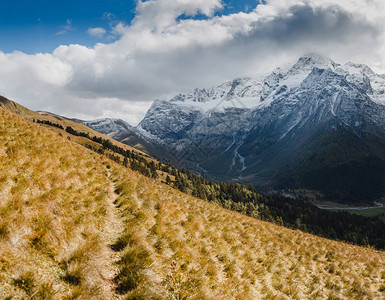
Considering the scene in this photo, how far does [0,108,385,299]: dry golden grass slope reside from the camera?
516 centimetres

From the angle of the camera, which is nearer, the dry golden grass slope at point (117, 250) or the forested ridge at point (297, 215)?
the dry golden grass slope at point (117, 250)

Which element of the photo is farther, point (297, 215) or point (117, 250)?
point (297, 215)

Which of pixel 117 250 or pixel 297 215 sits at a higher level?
pixel 117 250

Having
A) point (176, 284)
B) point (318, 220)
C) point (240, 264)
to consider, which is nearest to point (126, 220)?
point (176, 284)

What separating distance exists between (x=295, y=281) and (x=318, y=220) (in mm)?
146471

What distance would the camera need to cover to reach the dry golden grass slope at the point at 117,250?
516 centimetres

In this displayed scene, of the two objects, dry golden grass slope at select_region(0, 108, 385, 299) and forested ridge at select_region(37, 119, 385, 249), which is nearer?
dry golden grass slope at select_region(0, 108, 385, 299)

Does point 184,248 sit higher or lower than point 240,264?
higher

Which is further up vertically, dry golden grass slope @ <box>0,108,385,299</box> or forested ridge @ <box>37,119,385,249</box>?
dry golden grass slope @ <box>0,108,385,299</box>

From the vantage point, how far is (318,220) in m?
132

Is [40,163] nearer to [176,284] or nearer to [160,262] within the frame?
[160,262]

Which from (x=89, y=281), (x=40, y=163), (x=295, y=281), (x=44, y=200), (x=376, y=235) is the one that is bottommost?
(x=376, y=235)

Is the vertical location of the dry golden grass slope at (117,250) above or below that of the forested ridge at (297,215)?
above

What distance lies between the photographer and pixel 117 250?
7098 millimetres
